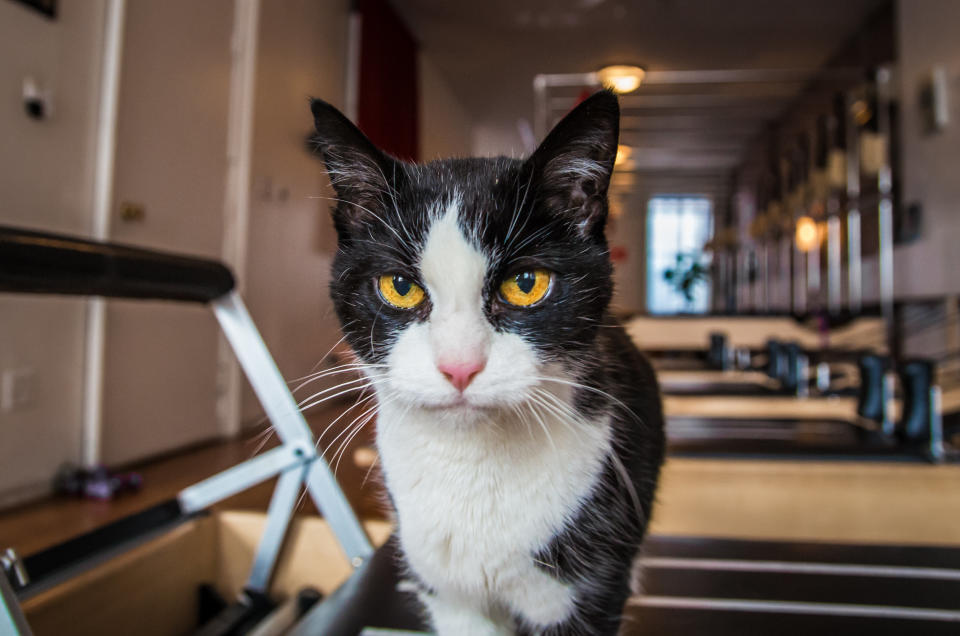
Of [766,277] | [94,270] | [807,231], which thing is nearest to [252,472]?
[94,270]

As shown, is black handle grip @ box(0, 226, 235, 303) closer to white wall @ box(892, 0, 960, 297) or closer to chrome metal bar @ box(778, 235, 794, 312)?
white wall @ box(892, 0, 960, 297)

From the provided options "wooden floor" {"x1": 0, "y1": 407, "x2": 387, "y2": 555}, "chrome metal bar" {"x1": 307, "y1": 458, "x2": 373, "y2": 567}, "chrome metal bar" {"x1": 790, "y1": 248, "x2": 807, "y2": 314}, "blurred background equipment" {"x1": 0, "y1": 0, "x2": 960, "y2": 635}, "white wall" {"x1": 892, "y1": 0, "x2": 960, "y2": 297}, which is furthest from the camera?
"chrome metal bar" {"x1": 790, "y1": 248, "x2": 807, "y2": 314}

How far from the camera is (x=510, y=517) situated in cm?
52

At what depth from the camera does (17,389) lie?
2.06 meters

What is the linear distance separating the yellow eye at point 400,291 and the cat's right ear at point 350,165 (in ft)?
0.23

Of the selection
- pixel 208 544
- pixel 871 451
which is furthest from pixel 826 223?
pixel 208 544

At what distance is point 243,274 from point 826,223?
5.17 meters

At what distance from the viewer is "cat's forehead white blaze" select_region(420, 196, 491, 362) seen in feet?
1.58

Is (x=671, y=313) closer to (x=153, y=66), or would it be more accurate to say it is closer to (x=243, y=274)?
(x=243, y=274)

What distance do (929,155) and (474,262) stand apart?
4.99 m

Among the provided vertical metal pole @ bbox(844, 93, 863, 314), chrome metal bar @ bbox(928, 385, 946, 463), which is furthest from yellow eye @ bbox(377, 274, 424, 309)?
vertical metal pole @ bbox(844, 93, 863, 314)

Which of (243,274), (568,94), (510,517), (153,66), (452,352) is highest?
(568,94)

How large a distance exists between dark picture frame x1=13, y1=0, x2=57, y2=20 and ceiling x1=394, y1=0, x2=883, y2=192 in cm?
333

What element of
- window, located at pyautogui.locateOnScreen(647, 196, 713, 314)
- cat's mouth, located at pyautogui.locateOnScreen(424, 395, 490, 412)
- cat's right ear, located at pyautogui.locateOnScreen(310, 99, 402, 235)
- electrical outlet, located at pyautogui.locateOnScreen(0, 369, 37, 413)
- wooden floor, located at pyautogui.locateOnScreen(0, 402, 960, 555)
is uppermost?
window, located at pyautogui.locateOnScreen(647, 196, 713, 314)
